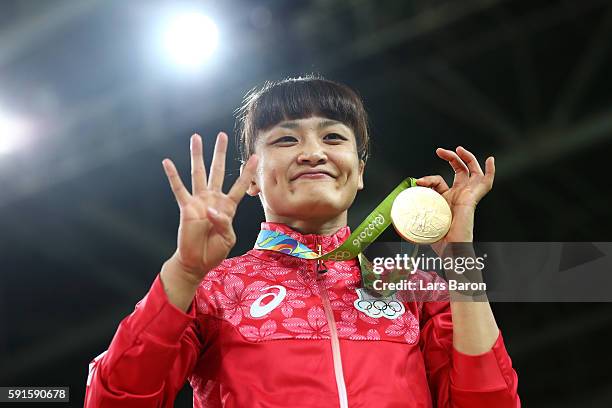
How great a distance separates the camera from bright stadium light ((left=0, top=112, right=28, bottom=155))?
13.4ft

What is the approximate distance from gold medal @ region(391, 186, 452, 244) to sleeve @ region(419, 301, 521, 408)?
221mm

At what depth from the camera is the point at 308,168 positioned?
168 centimetres

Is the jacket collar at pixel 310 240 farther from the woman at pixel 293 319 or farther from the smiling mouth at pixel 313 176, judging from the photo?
the smiling mouth at pixel 313 176

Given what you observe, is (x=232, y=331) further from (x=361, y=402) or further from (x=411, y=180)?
(x=411, y=180)

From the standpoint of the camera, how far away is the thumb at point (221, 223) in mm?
1336

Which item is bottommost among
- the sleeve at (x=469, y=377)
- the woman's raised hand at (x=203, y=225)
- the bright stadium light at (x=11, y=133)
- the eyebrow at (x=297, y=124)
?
the sleeve at (x=469, y=377)

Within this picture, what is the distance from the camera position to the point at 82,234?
15.9 feet

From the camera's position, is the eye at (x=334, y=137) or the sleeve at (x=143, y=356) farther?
the eye at (x=334, y=137)

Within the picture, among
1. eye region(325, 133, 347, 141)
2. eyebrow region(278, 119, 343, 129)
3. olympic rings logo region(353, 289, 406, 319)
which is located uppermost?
eyebrow region(278, 119, 343, 129)

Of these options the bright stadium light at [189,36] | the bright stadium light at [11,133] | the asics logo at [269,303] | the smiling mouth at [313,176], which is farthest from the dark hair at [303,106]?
the bright stadium light at [11,133]

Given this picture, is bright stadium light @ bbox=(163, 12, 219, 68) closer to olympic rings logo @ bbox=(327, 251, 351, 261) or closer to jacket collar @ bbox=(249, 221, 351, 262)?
jacket collar @ bbox=(249, 221, 351, 262)

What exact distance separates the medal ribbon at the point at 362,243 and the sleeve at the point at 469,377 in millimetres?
177

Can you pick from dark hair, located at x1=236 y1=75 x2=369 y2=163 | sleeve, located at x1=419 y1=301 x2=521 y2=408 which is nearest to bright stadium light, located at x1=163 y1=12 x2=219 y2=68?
dark hair, located at x1=236 y1=75 x2=369 y2=163

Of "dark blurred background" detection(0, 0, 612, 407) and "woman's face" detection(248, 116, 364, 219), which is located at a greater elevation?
"dark blurred background" detection(0, 0, 612, 407)
